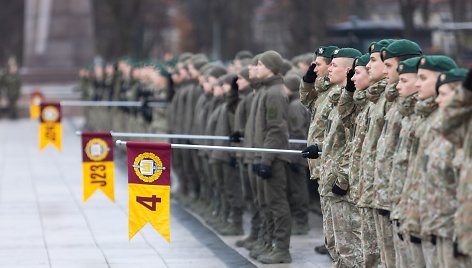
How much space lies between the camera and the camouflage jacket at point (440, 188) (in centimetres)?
855

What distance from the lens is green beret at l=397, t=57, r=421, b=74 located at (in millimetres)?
9438

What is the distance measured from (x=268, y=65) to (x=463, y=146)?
6.30 m

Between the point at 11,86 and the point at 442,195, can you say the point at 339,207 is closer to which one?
the point at 442,195

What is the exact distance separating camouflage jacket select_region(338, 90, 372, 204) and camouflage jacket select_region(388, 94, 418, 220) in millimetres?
1021

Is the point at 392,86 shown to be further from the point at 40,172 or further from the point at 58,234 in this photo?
the point at 40,172

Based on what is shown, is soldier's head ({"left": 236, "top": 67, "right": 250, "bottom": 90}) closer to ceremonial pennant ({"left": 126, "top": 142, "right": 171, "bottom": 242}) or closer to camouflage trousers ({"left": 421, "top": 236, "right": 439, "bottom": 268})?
ceremonial pennant ({"left": 126, "top": 142, "right": 171, "bottom": 242})

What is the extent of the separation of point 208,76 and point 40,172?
376 inches

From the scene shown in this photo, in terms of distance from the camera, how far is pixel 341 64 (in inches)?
467

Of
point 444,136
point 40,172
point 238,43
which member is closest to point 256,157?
point 444,136

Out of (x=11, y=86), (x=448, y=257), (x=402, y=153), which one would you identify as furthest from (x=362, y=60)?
(x=11, y=86)

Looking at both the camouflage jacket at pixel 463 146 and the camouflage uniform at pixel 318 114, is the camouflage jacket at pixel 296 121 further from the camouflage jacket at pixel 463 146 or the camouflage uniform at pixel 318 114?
the camouflage jacket at pixel 463 146

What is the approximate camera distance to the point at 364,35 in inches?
1560

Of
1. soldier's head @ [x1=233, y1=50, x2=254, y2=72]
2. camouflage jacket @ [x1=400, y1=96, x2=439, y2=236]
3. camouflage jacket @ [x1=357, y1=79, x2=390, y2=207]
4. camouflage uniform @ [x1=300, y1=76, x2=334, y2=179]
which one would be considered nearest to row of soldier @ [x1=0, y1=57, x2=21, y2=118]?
soldier's head @ [x1=233, y1=50, x2=254, y2=72]

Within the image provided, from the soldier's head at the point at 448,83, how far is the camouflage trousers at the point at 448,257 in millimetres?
860
